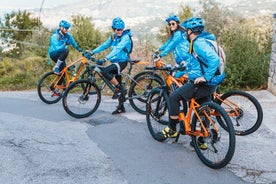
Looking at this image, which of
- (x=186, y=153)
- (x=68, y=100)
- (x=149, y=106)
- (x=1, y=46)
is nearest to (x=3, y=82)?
(x=68, y=100)

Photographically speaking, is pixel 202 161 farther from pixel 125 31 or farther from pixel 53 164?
pixel 125 31

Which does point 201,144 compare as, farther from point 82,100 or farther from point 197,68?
point 82,100

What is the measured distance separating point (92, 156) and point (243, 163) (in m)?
1.96

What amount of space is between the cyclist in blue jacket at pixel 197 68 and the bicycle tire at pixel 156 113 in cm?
64

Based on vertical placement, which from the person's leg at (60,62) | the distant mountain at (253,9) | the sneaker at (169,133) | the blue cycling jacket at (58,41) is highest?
the distant mountain at (253,9)

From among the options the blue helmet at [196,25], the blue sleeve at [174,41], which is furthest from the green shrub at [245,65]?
the blue helmet at [196,25]

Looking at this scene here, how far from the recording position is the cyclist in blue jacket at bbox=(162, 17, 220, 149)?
4766 millimetres

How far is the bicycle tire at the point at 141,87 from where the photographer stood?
7333 mm

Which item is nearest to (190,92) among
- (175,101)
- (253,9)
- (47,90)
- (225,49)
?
(175,101)

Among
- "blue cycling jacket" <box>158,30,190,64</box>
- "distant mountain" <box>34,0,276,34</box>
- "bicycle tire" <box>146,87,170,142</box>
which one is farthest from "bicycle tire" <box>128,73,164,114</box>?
"distant mountain" <box>34,0,276,34</box>

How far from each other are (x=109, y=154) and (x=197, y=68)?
5.44 feet

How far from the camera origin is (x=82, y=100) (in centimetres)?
728

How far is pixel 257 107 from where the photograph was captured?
567 cm

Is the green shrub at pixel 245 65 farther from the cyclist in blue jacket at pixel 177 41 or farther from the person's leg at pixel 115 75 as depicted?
the person's leg at pixel 115 75
